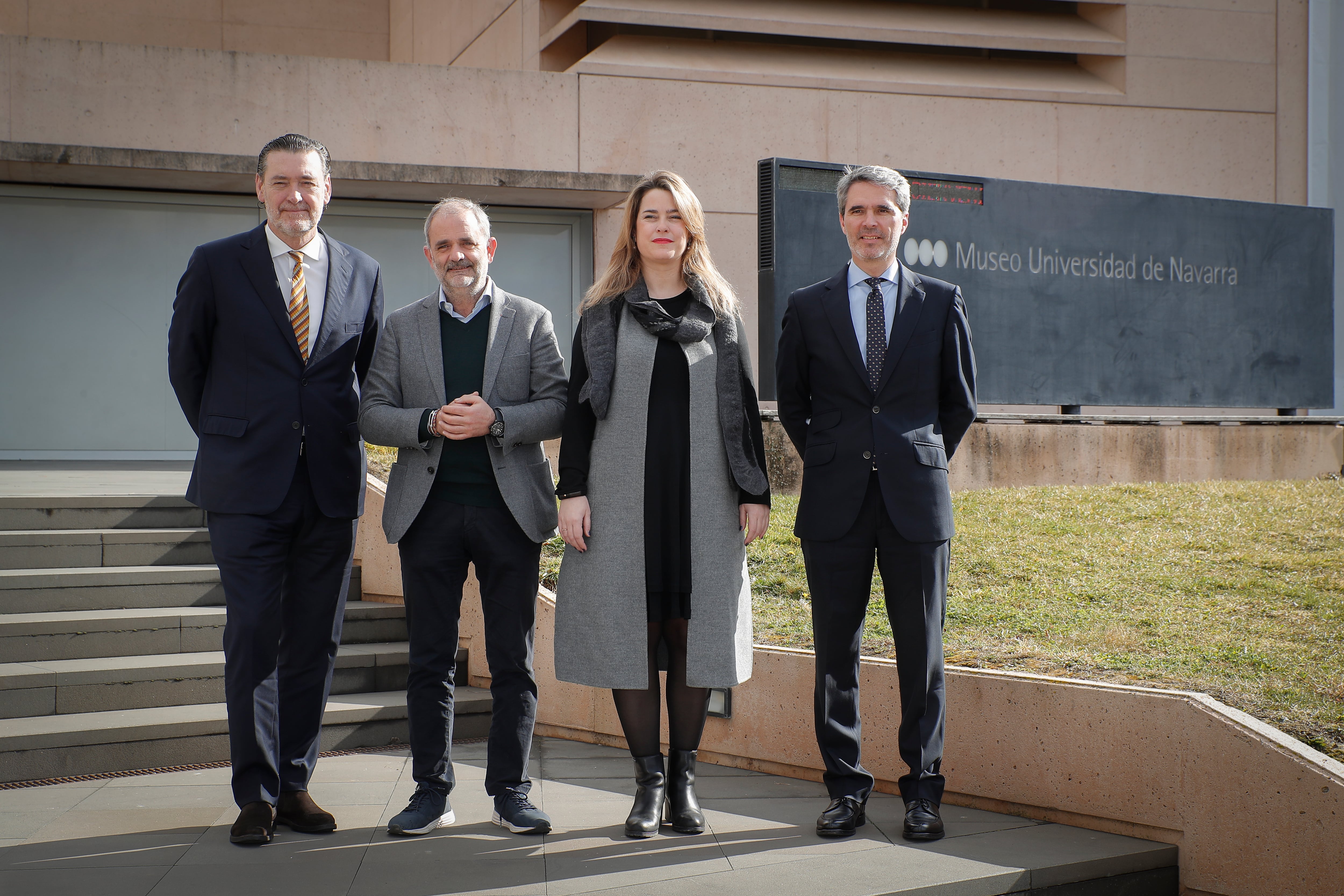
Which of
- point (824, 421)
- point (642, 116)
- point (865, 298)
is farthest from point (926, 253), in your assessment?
point (824, 421)

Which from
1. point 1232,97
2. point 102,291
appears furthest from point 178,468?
point 1232,97

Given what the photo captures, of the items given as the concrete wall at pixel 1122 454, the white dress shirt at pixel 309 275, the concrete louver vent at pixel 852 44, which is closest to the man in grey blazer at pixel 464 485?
the white dress shirt at pixel 309 275

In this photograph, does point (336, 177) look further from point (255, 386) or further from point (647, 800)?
point (647, 800)

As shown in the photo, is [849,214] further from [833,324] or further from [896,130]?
[896,130]

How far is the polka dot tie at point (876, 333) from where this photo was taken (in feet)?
12.9

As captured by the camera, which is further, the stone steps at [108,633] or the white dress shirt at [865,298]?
the stone steps at [108,633]

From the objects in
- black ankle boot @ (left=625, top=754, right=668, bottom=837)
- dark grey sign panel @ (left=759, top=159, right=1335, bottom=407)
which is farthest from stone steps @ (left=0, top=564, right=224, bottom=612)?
dark grey sign panel @ (left=759, top=159, right=1335, bottom=407)

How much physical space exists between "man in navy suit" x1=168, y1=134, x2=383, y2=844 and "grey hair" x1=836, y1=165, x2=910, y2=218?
5.65ft

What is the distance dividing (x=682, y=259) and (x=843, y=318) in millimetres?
583

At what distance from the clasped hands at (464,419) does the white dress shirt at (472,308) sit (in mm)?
357

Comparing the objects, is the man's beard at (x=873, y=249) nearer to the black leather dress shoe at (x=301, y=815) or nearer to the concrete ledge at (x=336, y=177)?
the black leather dress shoe at (x=301, y=815)

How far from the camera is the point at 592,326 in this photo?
12.7ft

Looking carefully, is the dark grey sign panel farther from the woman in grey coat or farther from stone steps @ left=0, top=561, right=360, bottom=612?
the woman in grey coat

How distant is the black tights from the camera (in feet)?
12.6
